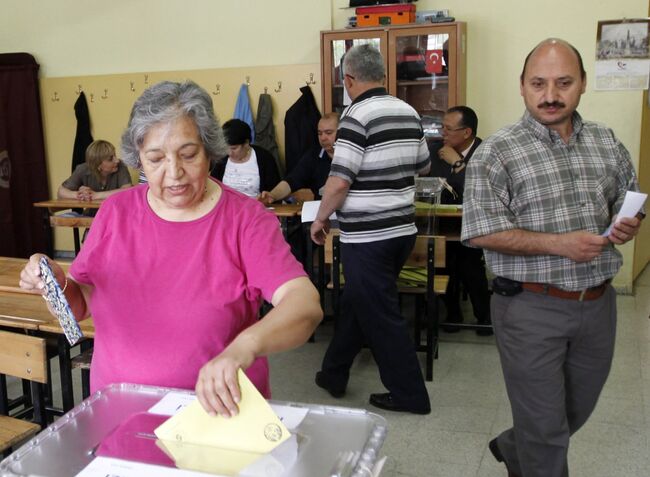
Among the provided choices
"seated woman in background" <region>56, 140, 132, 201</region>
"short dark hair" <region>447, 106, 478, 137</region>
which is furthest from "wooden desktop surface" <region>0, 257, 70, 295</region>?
"short dark hair" <region>447, 106, 478, 137</region>

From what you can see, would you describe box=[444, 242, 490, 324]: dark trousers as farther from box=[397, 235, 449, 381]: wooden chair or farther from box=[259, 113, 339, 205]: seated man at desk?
box=[259, 113, 339, 205]: seated man at desk

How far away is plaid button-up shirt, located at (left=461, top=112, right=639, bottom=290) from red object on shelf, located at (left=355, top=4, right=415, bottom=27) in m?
3.37

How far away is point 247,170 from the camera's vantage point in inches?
198

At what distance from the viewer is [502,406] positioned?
10.5ft

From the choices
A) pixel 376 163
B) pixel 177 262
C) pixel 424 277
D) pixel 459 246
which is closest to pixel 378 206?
pixel 376 163

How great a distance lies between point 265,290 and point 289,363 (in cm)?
264

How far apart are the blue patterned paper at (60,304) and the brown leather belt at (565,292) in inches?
51.6

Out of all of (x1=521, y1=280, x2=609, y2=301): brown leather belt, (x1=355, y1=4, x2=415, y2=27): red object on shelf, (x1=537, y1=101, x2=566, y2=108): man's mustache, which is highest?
(x1=355, y1=4, x2=415, y2=27): red object on shelf

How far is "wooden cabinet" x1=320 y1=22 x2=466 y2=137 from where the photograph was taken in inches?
200

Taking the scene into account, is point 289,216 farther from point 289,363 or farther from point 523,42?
point 523,42

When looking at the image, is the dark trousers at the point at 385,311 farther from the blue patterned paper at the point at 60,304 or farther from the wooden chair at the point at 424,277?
the blue patterned paper at the point at 60,304

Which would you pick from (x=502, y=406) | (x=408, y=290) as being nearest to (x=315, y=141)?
(x=408, y=290)

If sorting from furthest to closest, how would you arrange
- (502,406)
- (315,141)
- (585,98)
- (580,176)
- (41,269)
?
(315,141)
(585,98)
(502,406)
(580,176)
(41,269)

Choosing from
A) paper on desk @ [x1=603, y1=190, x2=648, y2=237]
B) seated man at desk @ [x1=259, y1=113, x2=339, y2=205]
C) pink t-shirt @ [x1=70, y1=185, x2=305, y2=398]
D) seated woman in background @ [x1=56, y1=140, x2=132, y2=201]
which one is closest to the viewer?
pink t-shirt @ [x1=70, y1=185, x2=305, y2=398]
